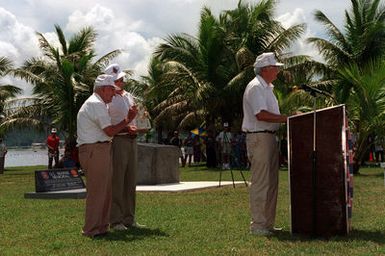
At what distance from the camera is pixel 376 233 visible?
6.75 m

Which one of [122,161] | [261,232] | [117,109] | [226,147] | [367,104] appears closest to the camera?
[261,232]

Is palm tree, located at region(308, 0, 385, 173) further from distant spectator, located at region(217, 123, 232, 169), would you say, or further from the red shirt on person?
the red shirt on person

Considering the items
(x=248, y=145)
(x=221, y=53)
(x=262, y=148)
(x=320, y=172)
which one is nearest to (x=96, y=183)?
(x=248, y=145)

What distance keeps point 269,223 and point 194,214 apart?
201cm

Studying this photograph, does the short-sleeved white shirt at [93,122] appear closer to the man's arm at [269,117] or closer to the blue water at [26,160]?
the man's arm at [269,117]

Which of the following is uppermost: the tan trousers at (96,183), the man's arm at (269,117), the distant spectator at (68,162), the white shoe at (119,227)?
the man's arm at (269,117)

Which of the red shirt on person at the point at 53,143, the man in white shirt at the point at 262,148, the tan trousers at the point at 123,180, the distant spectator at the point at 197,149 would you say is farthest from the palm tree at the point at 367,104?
the distant spectator at the point at 197,149

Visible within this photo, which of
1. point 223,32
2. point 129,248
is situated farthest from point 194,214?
point 223,32

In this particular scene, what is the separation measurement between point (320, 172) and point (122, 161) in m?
2.34

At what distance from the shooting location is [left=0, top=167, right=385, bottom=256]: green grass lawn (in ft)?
19.5

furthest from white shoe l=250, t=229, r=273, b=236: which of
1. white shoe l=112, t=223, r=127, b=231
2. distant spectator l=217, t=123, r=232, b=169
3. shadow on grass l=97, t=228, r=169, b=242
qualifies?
distant spectator l=217, t=123, r=232, b=169

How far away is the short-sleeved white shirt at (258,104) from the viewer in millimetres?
6699

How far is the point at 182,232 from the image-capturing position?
23.3ft

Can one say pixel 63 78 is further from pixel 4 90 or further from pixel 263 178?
pixel 263 178
